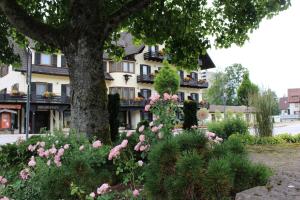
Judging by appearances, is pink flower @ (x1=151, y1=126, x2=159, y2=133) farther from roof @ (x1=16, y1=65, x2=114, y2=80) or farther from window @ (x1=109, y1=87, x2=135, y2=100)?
window @ (x1=109, y1=87, x2=135, y2=100)

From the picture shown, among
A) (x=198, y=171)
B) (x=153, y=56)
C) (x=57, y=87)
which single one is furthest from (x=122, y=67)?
(x=198, y=171)

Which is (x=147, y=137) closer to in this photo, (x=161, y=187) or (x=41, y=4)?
(x=161, y=187)

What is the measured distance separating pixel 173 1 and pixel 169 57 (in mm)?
2126

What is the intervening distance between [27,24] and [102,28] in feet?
4.78

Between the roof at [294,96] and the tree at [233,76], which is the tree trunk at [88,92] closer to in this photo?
the tree at [233,76]

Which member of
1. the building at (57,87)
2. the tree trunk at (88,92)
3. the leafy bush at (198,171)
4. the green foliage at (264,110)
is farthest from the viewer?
the building at (57,87)

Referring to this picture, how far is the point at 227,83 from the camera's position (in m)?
81.4

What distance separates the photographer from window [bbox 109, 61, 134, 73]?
4028 centimetres

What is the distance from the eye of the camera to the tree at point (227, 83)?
260 feet

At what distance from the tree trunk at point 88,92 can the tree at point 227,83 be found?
73.0m

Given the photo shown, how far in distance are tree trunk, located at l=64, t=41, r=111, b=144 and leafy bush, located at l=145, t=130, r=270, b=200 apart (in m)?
3.83

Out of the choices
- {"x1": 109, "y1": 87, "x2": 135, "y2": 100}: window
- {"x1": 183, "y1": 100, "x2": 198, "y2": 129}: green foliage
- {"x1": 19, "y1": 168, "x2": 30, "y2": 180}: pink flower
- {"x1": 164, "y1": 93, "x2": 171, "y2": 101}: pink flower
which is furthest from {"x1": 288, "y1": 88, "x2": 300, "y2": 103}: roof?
{"x1": 19, "y1": 168, "x2": 30, "y2": 180}: pink flower

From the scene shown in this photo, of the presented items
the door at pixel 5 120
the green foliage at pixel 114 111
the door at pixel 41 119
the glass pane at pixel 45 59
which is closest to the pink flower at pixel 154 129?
the green foliage at pixel 114 111

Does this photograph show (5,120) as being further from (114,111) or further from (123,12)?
(123,12)
